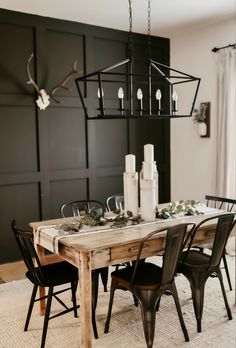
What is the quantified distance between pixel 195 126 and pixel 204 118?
0.25 m

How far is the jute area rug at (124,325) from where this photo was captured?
2.74 meters

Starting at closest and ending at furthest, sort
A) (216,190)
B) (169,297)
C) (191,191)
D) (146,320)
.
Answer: (146,320)
(169,297)
(216,190)
(191,191)

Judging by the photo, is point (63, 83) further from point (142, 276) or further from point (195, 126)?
point (142, 276)

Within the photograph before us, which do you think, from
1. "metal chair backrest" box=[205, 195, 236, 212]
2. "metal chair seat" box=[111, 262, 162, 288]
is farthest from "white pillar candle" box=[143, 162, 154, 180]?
"metal chair backrest" box=[205, 195, 236, 212]

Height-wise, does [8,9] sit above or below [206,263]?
above

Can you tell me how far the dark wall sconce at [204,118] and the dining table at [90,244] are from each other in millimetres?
2132

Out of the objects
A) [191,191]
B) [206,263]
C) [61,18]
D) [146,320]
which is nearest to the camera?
[146,320]

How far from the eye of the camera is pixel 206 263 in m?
2.99

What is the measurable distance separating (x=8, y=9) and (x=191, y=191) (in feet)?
10.5

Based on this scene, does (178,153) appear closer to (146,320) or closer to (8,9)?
(8,9)

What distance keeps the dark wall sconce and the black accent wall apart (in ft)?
2.81

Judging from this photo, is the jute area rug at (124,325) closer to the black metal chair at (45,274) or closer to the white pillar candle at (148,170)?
the black metal chair at (45,274)

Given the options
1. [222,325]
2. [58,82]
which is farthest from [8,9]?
[222,325]

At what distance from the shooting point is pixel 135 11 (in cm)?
429
